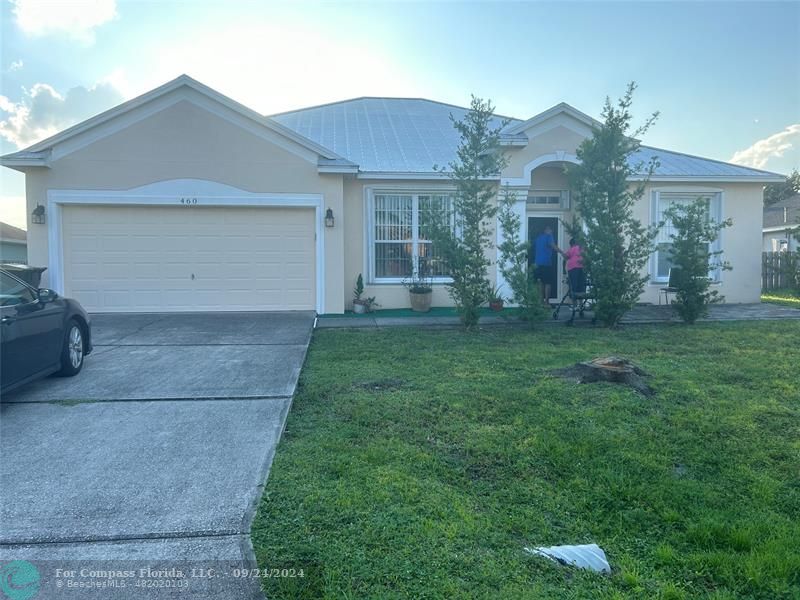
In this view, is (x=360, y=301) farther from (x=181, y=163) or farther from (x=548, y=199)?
(x=548, y=199)

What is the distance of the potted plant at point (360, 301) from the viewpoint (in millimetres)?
11773

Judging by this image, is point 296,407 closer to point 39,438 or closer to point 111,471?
point 111,471

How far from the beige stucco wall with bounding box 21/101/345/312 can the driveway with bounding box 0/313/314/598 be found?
475 cm

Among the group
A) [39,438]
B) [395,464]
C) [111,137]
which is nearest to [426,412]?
[395,464]

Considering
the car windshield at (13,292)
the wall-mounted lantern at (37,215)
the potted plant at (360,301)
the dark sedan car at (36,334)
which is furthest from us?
the potted plant at (360,301)

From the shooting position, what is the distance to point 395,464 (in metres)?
3.79

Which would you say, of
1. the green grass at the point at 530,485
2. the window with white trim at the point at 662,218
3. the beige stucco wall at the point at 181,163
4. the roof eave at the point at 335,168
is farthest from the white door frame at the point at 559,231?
the green grass at the point at 530,485

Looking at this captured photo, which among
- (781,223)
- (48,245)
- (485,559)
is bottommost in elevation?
(485,559)

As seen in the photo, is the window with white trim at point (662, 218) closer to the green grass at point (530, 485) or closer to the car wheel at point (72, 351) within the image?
the green grass at point (530, 485)

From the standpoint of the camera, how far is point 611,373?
19.1ft

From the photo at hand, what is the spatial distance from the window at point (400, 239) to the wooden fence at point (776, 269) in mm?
9316

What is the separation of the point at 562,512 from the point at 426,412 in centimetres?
193

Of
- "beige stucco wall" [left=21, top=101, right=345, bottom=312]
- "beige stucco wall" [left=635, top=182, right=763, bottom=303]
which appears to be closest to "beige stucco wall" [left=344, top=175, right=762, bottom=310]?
"beige stucco wall" [left=635, top=182, right=763, bottom=303]

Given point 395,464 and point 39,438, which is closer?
point 395,464
